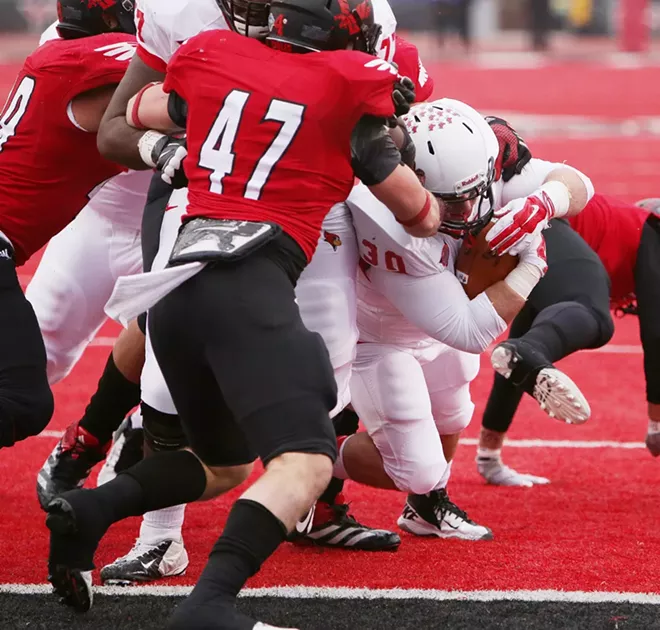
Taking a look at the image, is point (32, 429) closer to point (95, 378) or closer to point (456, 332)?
point (456, 332)

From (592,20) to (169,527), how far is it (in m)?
27.8

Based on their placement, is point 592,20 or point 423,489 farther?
point 592,20

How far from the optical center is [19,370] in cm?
358

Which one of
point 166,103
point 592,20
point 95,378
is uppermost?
point 166,103

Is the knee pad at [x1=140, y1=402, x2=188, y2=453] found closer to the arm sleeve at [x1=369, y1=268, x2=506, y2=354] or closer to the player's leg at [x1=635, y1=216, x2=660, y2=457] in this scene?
the arm sleeve at [x1=369, y1=268, x2=506, y2=354]

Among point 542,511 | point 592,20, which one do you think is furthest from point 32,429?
point 592,20

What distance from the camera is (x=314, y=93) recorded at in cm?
285

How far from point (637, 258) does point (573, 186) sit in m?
0.72

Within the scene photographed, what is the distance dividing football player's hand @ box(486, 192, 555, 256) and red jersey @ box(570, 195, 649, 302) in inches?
37.8

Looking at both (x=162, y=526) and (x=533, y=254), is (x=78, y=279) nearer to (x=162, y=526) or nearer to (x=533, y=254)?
(x=162, y=526)

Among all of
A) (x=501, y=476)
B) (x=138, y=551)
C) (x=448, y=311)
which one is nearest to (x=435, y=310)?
(x=448, y=311)

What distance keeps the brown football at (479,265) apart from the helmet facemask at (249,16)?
821mm

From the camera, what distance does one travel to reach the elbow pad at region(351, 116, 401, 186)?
2.89 metres

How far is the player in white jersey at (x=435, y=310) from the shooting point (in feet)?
11.3
